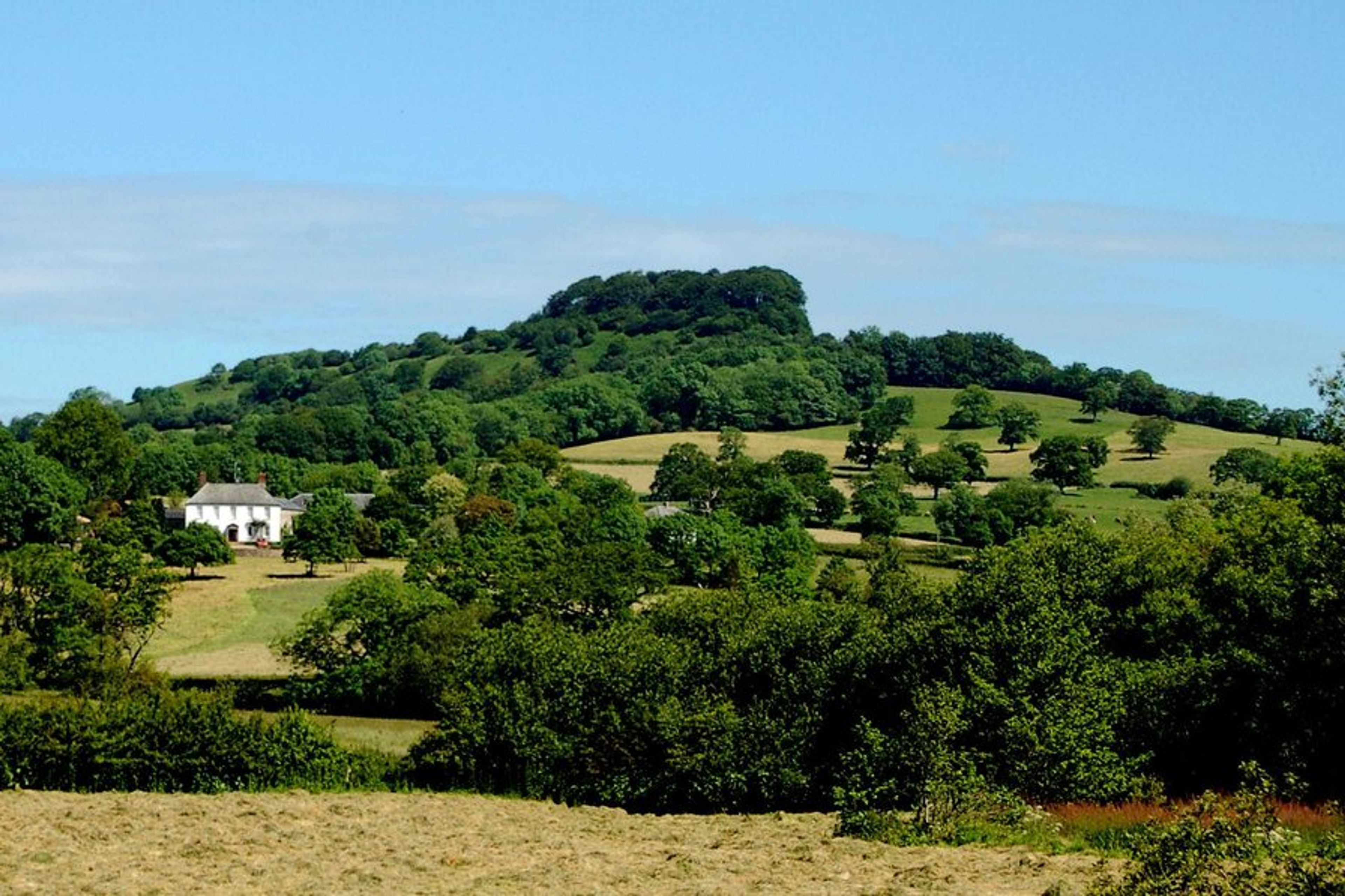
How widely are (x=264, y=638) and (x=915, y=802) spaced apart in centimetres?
5350

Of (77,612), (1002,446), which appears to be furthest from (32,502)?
(1002,446)

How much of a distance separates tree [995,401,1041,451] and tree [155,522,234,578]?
272 ft

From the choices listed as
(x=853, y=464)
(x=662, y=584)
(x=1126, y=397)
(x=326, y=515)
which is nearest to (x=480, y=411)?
(x=853, y=464)

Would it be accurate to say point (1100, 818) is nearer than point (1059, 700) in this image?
Yes

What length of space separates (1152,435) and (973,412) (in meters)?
26.7

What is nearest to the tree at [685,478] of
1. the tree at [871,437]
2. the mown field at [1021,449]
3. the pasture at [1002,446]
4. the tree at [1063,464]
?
the mown field at [1021,449]

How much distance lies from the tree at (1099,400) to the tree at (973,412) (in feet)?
32.6

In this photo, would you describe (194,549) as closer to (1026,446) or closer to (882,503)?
(882,503)

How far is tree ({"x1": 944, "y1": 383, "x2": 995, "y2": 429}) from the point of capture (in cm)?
17438

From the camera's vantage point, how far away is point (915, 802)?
32.8 meters

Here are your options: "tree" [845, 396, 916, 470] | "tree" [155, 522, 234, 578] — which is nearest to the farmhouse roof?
"tree" [155, 522, 234, 578]

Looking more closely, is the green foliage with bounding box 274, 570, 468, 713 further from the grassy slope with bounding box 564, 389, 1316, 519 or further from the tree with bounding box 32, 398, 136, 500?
the tree with bounding box 32, 398, 136, 500

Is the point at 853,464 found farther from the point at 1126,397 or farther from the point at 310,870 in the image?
the point at 310,870

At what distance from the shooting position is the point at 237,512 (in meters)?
135
